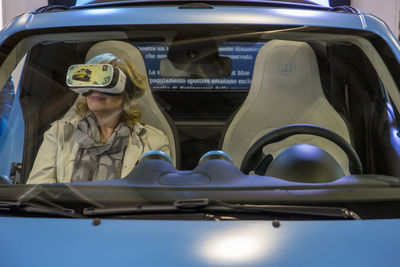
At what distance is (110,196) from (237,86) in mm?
1218

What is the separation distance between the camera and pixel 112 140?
1868mm

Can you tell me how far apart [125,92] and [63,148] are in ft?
0.94

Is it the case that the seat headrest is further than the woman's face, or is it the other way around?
the seat headrest

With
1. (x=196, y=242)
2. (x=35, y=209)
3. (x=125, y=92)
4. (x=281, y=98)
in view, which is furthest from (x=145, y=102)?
(x=196, y=242)

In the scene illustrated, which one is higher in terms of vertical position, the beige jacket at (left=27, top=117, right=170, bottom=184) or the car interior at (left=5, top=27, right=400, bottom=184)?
the car interior at (left=5, top=27, right=400, bottom=184)

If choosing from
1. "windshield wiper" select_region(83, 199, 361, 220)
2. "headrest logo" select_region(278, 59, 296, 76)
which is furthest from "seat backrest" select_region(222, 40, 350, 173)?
"windshield wiper" select_region(83, 199, 361, 220)

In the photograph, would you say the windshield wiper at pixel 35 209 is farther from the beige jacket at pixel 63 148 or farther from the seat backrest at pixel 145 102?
the seat backrest at pixel 145 102

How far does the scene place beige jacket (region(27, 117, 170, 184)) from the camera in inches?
69.8

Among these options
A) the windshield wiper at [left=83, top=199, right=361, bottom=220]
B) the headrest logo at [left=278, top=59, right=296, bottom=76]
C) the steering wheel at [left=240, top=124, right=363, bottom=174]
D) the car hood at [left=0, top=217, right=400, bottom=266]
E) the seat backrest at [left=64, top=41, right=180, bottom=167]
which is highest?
the headrest logo at [left=278, top=59, right=296, bottom=76]

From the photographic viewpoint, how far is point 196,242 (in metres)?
1.17

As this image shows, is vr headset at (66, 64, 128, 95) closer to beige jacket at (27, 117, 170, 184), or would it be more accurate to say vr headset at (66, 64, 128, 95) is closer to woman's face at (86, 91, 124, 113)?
woman's face at (86, 91, 124, 113)

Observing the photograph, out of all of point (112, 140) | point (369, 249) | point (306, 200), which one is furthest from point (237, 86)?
point (369, 249)

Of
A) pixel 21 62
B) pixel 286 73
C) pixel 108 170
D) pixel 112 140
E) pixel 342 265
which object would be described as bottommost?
pixel 342 265

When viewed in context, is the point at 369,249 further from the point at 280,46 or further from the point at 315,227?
the point at 280,46
